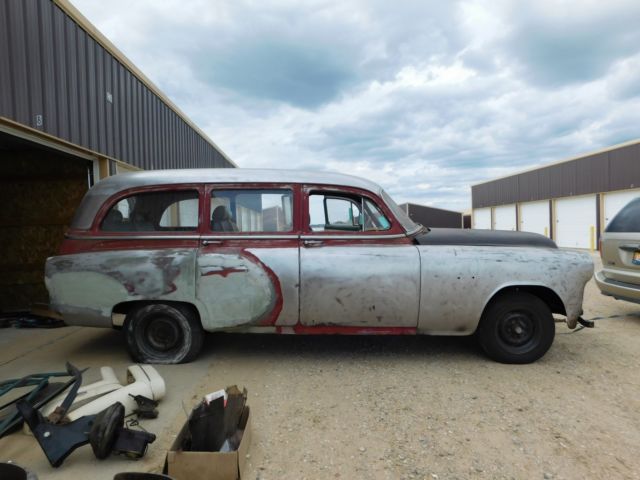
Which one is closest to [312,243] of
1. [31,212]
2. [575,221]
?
[31,212]

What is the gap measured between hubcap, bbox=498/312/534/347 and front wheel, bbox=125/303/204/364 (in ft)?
9.95

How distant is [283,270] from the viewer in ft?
11.5

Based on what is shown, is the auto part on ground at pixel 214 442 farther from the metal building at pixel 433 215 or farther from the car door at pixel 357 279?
the metal building at pixel 433 215

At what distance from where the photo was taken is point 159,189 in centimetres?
374

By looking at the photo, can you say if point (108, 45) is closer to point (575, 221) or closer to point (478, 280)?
point (478, 280)

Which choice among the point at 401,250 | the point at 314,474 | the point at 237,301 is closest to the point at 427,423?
the point at 314,474

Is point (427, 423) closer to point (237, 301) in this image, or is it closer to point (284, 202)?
point (237, 301)

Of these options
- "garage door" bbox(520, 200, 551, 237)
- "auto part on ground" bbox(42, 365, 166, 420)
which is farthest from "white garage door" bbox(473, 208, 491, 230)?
"auto part on ground" bbox(42, 365, 166, 420)

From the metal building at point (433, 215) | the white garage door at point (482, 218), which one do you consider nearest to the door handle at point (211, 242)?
the metal building at point (433, 215)

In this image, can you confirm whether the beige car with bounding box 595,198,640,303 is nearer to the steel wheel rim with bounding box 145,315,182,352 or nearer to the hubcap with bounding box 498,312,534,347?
the hubcap with bounding box 498,312,534,347

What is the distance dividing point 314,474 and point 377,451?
0.44 metres

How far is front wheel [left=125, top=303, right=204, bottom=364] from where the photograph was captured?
3615mm

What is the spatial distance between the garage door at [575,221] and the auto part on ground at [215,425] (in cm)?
2354

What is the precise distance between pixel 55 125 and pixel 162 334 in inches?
130
